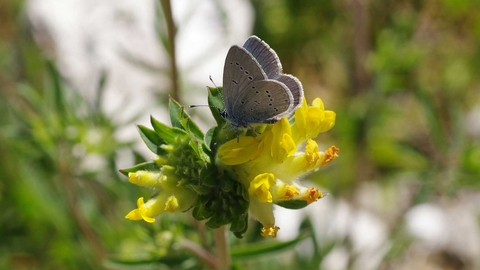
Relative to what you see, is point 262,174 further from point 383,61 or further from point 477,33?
point 477,33

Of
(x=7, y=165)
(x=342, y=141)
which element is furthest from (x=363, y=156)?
(x=7, y=165)

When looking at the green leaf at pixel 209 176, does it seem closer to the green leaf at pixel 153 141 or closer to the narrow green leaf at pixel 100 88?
the green leaf at pixel 153 141

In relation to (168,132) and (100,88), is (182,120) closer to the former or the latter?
(168,132)

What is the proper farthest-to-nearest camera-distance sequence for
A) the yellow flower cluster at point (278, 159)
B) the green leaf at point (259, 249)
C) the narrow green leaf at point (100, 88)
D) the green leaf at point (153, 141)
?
1. the narrow green leaf at point (100, 88)
2. the green leaf at point (259, 249)
3. the green leaf at point (153, 141)
4. the yellow flower cluster at point (278, 159)

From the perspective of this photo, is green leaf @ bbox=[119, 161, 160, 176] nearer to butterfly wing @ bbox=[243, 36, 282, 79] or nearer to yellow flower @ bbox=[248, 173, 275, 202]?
yellow flower @ bbox=[248, 173, 275, 202]

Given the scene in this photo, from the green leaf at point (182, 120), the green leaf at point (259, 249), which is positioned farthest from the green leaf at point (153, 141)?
the green leaf at point (259, 249)
